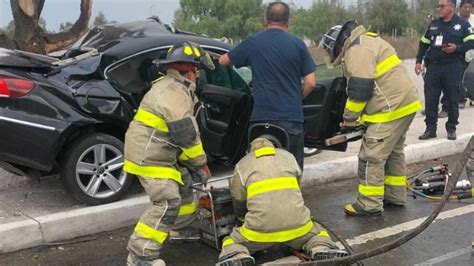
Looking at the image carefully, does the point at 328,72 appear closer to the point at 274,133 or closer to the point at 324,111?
the point at 324,111

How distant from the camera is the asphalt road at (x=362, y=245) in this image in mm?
4125

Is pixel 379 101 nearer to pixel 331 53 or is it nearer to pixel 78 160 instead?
pixel 331 53

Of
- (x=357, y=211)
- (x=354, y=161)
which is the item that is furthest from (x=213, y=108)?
(x=354, y=161)

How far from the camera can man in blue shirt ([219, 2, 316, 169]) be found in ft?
15.0

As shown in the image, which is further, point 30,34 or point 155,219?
point 30,34

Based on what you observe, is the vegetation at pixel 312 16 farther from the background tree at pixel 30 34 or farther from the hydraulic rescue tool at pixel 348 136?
the hydraulic rescue tool at pixel 348 136

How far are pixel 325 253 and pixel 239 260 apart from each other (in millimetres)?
581

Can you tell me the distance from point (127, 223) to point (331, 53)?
241 centimetres

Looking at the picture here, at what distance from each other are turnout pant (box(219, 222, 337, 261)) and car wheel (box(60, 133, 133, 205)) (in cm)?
149

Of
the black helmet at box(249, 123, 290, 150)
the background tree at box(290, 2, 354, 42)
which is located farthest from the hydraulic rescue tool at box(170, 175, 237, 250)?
the background tree at box(290, 2, 354, 42)

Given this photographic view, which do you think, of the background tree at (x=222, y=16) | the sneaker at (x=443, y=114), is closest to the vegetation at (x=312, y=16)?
the background tree at (x=222, y=16)

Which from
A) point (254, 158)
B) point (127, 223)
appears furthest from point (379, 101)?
point (127, 223)

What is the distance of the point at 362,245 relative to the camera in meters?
4.38

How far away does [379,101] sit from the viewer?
4953 millimetres
